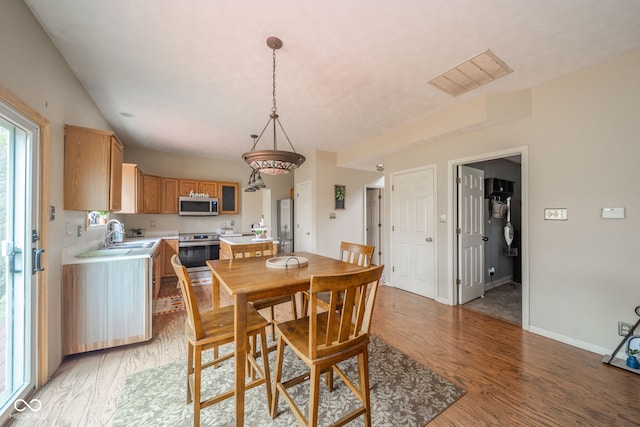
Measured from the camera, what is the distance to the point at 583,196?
7.54ft

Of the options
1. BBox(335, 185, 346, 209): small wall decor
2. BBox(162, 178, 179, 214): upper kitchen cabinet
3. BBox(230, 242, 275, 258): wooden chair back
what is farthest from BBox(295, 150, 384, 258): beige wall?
BBox(162, 178, 179, 214): upper kitchen cabinet

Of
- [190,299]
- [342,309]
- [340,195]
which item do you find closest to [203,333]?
[190,299]

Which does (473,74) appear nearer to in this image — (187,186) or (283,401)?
(283,401)

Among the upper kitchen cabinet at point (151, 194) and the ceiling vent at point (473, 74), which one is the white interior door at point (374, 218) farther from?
the upper kitchen cabinet at point (151, 194)

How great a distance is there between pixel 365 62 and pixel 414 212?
2422 mm

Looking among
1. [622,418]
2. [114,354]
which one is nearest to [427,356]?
[622,418]

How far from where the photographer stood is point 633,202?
6.73 feet

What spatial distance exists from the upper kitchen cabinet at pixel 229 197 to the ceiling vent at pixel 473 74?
178 inches

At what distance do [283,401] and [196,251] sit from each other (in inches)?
145

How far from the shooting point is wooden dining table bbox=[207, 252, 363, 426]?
4.44 ft

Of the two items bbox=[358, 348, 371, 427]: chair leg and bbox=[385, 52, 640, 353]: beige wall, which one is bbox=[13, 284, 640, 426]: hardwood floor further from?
bbox=[358, 348, 371, 427]: chair leg

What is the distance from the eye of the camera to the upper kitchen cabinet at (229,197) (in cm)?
548

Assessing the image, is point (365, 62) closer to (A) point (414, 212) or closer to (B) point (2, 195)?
(A) point (414, 212)

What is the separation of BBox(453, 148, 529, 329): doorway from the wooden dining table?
231 centimetres
